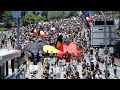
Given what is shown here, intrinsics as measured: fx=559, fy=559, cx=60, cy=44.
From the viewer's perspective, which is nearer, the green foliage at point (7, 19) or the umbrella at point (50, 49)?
the umbrella at point (50, 49)

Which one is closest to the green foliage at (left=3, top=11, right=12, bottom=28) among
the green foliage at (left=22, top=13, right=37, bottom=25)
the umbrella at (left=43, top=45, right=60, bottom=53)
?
the green foliage at (left=22, top=13, right=37, bottom=25)

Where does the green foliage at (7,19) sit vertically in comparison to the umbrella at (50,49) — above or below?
above

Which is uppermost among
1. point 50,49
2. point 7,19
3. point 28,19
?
point 28,19

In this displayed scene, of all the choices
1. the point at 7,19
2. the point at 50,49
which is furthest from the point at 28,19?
the point at 50,49

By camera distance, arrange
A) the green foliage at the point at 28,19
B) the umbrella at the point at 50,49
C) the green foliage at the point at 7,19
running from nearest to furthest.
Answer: the umbrella at the point at 50,49 → the green foliage at the point at 7,19 → the green foliage at the point at 28,19

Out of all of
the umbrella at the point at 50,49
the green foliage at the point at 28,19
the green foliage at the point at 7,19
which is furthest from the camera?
the green foliage at the point at 28,19

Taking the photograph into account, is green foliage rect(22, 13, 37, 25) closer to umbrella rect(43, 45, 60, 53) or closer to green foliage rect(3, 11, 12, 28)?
green foliage rect(3, 11, 12, 28)

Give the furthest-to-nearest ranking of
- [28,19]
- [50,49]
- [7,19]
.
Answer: [28,19] < [7,19] < [50,49]

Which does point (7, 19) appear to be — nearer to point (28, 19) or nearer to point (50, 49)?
point (28, 19)

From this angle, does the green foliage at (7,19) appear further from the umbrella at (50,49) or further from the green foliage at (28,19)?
the umbrella at (50,49)

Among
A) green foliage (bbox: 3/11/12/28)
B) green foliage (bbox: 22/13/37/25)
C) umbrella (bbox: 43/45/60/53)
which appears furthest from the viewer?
green foliage (bbox: 22/13/37/25)

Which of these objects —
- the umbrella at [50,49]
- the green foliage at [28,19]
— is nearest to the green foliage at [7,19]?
the green foliage at [28,19]

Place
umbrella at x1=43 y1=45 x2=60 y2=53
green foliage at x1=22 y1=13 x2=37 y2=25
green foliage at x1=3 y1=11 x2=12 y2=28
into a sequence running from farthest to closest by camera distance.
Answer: green foliage at x1=22 y1=13 x2=37 y2=25 → green foliage at x1=3 y1=11 x2=12 y2=28 → umbrella at x1=43 y1=45 x2=60 y2=53

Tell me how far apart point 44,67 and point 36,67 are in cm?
90
